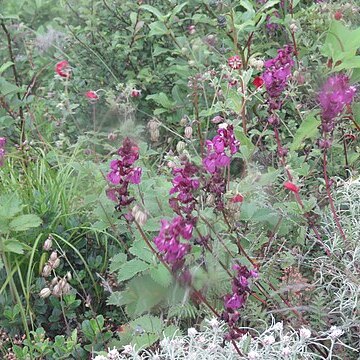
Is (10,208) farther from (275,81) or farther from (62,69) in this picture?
(62,69)

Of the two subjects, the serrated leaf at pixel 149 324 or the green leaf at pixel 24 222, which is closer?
the serrated leaf at pixel 149 324

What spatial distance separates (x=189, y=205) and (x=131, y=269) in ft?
1.23

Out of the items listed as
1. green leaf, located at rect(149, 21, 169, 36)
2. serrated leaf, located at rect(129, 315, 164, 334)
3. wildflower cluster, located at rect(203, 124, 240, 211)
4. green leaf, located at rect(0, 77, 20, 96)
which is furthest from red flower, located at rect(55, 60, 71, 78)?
wildflower cluster, located at rect(203, 124, 240, 211)

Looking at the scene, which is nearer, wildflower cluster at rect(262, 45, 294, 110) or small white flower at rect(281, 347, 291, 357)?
small white flower at rect(281, 347, 291, 357)

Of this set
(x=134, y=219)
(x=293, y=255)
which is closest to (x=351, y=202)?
(x=293, y=255)

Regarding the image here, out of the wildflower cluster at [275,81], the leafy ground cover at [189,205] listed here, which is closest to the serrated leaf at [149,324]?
the leafy ground cover at [189,205]

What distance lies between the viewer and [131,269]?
2.24 meters

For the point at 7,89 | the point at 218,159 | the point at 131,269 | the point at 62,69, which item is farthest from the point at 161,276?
the point at 62,69

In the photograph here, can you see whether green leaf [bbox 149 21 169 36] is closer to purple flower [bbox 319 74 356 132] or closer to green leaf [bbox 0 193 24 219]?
green leaf [bbox 0 193 24 219]

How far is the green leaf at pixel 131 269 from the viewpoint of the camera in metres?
2.22

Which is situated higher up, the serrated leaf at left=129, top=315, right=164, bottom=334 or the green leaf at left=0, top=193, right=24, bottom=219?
the green leaf at left=0, top=193, right=24, bottom=219

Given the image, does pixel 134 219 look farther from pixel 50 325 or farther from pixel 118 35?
pixel 118 35

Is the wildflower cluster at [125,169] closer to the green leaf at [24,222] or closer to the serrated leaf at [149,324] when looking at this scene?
the serrated leaf at [149,324]

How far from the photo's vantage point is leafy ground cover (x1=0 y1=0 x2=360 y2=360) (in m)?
1.94
